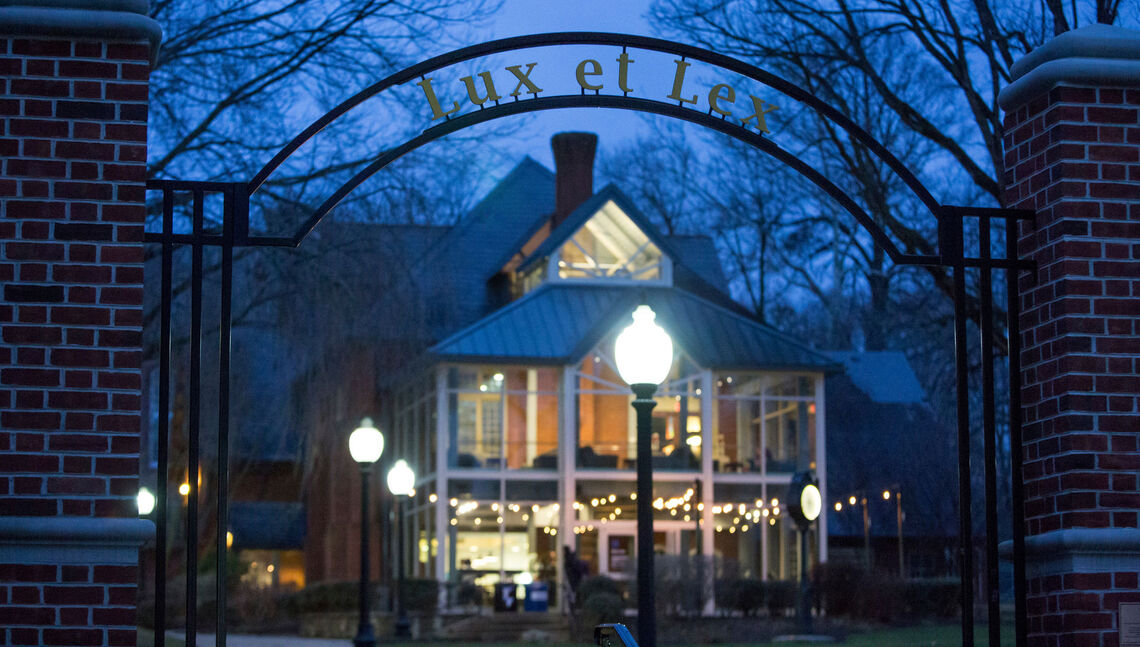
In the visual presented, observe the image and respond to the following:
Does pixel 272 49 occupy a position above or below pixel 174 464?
above

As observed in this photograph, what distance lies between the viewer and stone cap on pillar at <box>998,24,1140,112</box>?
668cm

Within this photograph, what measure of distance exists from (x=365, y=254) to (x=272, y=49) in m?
8.57

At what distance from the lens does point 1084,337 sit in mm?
6641

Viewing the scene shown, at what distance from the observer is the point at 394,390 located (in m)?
36.6

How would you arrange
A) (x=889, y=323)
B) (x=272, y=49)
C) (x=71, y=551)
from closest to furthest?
(x=71, y=551) → (x=272, y=49) → (x=889, y=323)

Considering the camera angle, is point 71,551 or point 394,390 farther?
point 394,390

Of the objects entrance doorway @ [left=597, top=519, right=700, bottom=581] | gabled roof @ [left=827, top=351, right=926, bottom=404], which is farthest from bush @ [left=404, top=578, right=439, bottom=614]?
gabled roof @ [left=827, top=351, right=926, bottom=404]

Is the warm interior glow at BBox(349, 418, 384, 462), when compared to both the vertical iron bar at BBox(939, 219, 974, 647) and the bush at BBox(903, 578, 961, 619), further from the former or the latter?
the bush at BBox(903, 578, 961, 619)

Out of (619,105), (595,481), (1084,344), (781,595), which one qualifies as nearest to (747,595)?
(781,595)

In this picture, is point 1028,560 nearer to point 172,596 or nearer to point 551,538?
point 172,596

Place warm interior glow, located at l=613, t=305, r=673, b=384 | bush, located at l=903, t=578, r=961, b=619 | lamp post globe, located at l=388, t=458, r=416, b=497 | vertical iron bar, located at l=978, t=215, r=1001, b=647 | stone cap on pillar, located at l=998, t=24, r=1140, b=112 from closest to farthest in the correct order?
stone cap on pillar, located at l=998, t=24, r=1140, b=112, vertical iron bar, located at l=978, t=215, r=1001, b=647, warm interior glow, located at l=613, t=305, r=673, b=384, lamp post globe, located at l=388, t=458, r=416, b=497, bush, located at l=903, t=578, r=961, b=619

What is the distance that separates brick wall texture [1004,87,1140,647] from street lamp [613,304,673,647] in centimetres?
199

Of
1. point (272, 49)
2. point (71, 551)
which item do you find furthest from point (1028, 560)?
point (272, 49)

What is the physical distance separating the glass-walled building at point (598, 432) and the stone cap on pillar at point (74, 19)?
2714cm
